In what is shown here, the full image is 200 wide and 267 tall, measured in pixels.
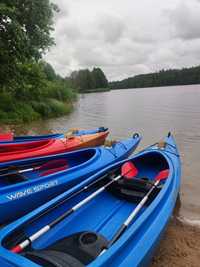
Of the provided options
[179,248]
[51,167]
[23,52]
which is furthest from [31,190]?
[23,52]

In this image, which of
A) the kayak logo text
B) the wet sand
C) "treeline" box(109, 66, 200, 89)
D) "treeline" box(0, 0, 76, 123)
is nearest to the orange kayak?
the kayak logo text

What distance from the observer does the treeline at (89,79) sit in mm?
81125

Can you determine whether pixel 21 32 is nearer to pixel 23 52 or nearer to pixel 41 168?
pixel 23 52

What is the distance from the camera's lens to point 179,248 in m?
3.61

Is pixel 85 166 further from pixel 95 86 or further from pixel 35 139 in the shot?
pixel 95 86

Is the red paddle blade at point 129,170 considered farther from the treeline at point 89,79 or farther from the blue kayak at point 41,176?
the treeline at point 89,79

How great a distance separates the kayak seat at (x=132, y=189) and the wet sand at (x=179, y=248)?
0.66 m

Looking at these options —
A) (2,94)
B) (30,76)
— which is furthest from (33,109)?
(30,76)

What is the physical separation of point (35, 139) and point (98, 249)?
223 inches

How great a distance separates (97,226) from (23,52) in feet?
27.5

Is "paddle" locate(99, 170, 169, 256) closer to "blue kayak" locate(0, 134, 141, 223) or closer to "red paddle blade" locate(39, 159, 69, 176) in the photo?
"blue kayak" locate(0, 134, 141, 223)

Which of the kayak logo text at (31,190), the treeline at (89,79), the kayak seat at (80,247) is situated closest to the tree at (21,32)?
the kayak logo text at (31,190)

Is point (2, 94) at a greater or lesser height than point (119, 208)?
greater

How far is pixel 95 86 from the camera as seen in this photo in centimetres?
8394
